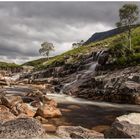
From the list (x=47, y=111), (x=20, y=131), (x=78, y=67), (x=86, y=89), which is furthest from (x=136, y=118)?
(x=78, y=67)

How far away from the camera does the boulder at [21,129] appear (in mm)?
20500

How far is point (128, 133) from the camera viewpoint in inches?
806

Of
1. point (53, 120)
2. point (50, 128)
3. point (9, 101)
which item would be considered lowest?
point (50, 128)

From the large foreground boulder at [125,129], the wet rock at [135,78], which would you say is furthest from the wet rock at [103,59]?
the large foreground boulder at [125,129]

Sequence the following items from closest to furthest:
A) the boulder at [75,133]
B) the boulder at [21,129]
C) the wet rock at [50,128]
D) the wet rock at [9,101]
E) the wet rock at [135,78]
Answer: the boulder at [21,129], the boulder at [75,133], the wet rock at [50,128], the wet rock at [9,101], the wet rock at [135,78]

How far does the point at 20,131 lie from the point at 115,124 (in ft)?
22.6

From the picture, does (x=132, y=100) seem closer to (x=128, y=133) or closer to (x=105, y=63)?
(x=105, y=63)

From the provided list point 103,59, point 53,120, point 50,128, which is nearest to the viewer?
point 50,128

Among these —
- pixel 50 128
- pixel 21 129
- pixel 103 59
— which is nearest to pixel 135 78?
pixel 103 59

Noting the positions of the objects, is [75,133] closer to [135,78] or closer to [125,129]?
[125,129]

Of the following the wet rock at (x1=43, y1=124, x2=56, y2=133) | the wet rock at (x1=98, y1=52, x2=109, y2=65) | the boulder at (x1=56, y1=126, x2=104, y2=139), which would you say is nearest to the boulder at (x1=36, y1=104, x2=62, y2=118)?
the wet rock at (x1=43, y1=124, x2=56, y2=133)

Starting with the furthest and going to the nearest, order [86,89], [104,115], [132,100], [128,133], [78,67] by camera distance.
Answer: [78,67] < [86,89] < [132,100] < [104,115] < [128,133]

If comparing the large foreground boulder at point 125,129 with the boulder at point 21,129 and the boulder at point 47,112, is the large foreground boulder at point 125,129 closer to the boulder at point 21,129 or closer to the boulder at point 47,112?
the boulder at point 21,129

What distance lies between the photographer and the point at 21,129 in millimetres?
21156
